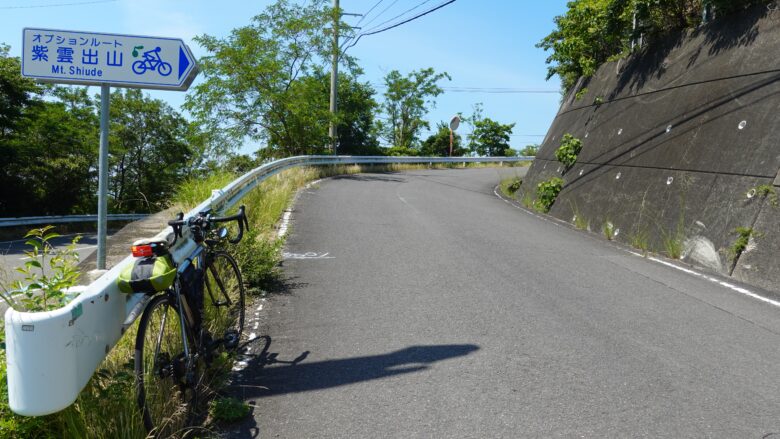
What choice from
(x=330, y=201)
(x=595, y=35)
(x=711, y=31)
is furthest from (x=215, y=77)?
(x=711, y=31)

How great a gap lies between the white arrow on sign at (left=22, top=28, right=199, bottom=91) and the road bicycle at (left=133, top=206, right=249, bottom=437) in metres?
1.19

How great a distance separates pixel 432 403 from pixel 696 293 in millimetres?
4502

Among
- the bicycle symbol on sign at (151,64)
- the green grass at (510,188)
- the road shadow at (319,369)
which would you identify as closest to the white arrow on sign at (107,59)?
the bicycle symbol on sign at (151,64)

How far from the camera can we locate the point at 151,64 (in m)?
4.72

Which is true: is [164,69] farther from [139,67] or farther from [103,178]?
[103,178]

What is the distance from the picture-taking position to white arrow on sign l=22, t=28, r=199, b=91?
14.5 feet

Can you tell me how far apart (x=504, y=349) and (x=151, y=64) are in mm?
3759

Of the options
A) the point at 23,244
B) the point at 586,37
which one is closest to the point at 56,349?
the point at 586,37

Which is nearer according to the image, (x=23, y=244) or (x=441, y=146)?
(x=23, y=244)

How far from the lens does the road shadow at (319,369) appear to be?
4.25m

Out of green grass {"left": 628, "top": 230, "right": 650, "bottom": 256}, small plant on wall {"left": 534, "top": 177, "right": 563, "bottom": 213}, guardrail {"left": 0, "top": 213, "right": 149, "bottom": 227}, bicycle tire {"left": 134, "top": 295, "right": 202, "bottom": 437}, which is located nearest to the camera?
bicycle tire {"left": 134, "top": 295, "right": 202, "bottom": 437}

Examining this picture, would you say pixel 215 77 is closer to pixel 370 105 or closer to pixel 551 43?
pixel 551 43

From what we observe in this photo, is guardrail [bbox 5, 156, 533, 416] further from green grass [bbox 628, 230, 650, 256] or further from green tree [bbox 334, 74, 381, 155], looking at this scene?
green tree [bbox 334, 74, 381, 155]

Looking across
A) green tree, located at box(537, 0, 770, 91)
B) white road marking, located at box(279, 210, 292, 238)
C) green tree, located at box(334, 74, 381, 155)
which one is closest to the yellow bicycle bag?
white road marking, located at box(279, 210, 292, 238)
